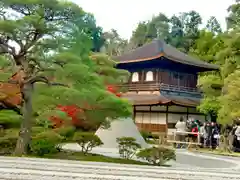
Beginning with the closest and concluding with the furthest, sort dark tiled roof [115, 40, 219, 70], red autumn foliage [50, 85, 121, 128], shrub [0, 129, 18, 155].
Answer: shrub [0, 129, 18, 155] < red autumn foliage [50, 85, 121, 128] < dark tiled roof [115, 40, 219, 70]

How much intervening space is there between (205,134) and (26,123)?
1032 centimetres

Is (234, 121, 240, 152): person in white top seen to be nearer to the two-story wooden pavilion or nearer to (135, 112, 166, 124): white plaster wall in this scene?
the two-story wooden pavilion

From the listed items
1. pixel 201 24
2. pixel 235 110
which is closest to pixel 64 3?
pixel 235 110

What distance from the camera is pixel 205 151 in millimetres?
18656

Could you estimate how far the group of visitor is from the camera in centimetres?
1912

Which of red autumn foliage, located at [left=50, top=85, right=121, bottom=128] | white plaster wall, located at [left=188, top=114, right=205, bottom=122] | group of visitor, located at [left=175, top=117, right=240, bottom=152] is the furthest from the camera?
white plaster wall, located at [left=188, top=114, right=205, bottom=122]

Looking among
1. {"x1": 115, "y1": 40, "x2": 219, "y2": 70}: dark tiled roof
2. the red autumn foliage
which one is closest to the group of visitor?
the red autumn foliage

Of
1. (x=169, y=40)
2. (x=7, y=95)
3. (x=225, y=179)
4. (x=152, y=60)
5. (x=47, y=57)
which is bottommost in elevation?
(x=225, y=179)

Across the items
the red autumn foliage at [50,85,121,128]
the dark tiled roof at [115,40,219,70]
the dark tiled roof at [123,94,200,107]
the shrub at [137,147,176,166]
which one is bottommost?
the shrub at [137,147,176,166]

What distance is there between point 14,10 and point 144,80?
704 inches

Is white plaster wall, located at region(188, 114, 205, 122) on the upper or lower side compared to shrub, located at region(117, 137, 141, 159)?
upper

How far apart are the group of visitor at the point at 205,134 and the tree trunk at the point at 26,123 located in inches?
385

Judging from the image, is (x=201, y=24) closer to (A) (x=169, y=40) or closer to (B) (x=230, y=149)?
(A) (x=169, y=40)

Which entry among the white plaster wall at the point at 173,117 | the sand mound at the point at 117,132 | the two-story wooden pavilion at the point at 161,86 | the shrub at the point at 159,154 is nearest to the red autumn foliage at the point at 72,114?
the sand mound at the point at 117,132
